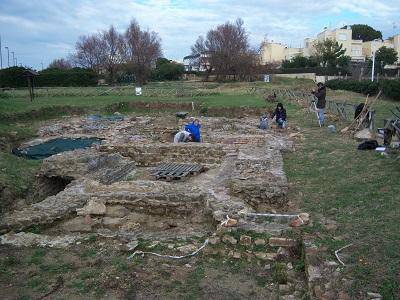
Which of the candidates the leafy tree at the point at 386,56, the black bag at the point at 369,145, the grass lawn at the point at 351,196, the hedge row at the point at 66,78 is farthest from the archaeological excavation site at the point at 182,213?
the leafy tree at the point at 386,56

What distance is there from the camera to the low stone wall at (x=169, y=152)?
41.4 feet

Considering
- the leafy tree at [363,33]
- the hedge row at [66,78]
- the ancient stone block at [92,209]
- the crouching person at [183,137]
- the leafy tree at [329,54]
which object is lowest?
the ancient stone block at [92,209]

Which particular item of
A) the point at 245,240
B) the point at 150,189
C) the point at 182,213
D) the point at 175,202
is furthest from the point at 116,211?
the point at 245,240

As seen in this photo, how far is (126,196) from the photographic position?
830 cm

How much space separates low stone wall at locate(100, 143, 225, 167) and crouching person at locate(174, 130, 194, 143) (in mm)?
1151

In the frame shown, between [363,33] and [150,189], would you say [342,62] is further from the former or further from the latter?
[150,189]

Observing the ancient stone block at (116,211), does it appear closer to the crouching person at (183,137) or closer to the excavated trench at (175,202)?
the excavated trench at (175,202)

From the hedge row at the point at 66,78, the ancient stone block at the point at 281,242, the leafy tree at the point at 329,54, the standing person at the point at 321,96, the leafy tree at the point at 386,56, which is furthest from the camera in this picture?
the leafy tree at the point at 386,56

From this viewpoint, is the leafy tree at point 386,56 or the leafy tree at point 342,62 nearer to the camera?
the leafy tree at point 342,62

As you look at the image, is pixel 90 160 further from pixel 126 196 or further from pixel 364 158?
pixel 364 158

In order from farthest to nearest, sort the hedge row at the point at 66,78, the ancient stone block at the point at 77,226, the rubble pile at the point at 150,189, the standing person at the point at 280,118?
the hedge row at the point at 66,78
the standing person at the point at 280,118
the rubble pile at the point at 150,189
the ancient stone block at the point at 77,226

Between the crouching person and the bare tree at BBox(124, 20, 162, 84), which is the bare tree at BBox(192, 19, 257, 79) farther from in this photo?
the crouching person

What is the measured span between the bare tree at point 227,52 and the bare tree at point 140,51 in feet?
23.6

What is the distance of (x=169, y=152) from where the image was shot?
505 inches
